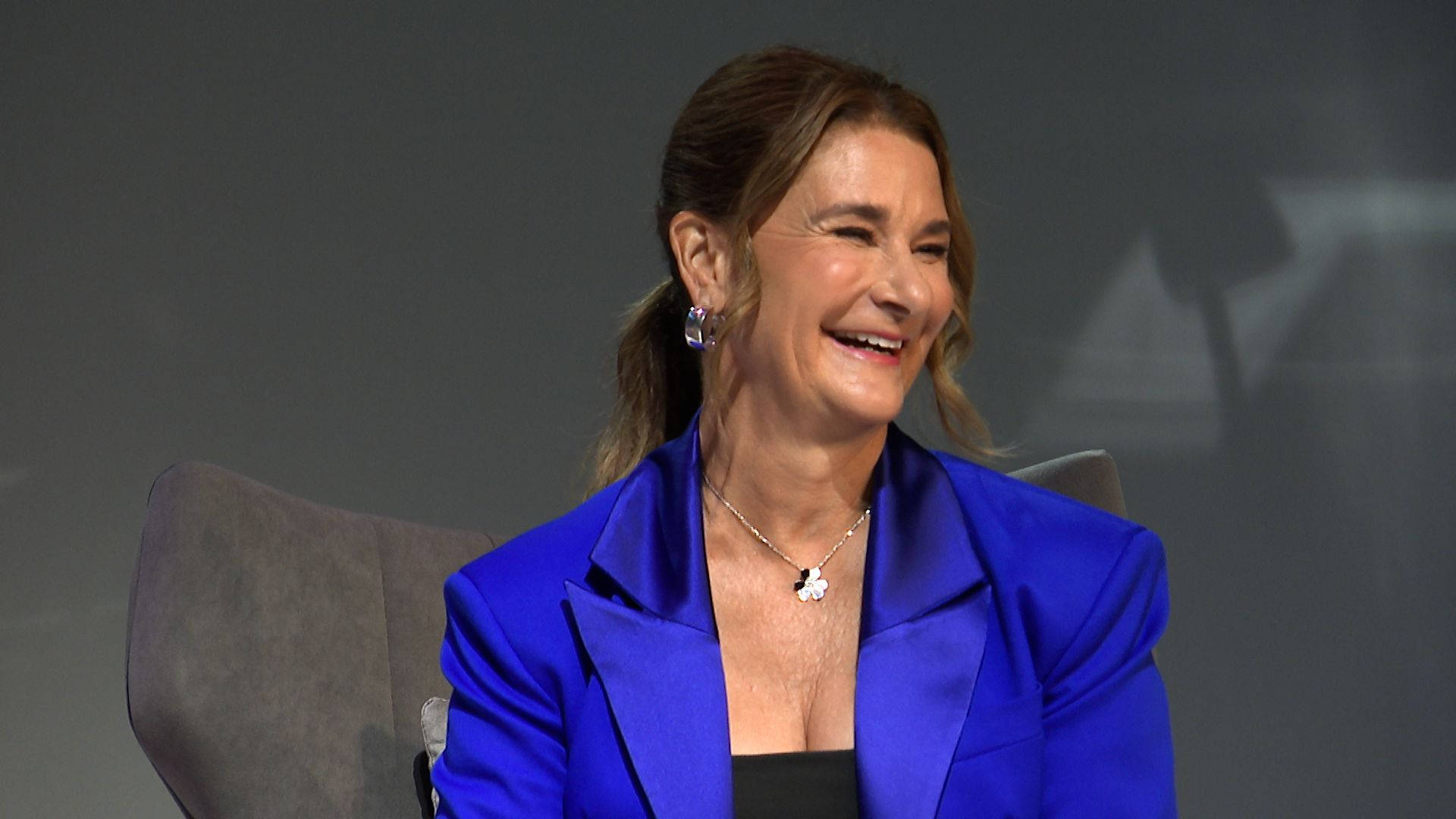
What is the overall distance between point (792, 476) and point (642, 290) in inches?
79.0

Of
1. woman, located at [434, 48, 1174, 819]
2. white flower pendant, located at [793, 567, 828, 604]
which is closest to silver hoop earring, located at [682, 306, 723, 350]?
woman, located at [434, 48, 1174, 819]

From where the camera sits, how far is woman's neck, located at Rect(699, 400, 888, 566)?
1.59 meters

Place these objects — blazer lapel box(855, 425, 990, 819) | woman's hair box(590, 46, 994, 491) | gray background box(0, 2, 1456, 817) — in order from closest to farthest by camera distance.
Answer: blazer lapel box(855, 425, 990, 819)
woman's hair box(590, 46, 994, 491)
gray background box(0, 2, 1456, 817)

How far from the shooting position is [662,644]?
1.54 metres

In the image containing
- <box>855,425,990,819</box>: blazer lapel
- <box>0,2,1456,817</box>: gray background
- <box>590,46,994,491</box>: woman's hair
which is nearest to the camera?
<box>855,425,990,819</box>: blazer lapel

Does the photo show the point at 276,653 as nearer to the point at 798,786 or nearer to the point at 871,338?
the point at 798,786

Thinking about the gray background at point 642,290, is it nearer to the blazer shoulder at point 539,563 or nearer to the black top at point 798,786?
the blazer shoulder at point 539,563

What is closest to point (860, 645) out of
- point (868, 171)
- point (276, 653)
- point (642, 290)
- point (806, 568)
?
point (806, 568)

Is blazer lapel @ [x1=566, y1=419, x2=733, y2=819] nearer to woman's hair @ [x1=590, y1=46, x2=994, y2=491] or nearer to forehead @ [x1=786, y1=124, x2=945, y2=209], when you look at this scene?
woman's hair @ [x1=590, y1=46, x2=994, y2=491]

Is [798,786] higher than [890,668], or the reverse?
[890,668]

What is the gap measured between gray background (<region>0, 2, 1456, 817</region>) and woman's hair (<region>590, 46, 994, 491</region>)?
1.79m

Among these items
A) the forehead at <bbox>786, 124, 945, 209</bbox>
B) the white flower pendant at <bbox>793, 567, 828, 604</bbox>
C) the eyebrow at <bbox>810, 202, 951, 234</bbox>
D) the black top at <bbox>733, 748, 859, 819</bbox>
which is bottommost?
the black top at <bbox>733, 748, 859, 819</bbox>

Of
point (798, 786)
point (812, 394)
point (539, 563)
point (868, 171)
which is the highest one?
point (868, 171)

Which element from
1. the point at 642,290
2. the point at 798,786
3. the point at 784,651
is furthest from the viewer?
the point at 642,290
